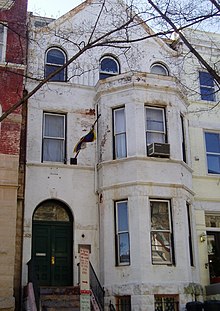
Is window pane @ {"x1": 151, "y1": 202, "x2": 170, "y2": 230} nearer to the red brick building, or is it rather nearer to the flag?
the flag

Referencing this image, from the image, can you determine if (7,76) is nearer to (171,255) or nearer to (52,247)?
(52,247)

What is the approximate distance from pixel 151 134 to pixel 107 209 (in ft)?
10.8

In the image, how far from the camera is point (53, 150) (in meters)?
17.7

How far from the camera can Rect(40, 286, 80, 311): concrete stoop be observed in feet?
44.8

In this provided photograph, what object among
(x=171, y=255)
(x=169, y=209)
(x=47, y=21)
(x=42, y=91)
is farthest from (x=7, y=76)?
(x=171, y=255)

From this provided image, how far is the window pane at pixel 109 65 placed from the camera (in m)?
19.6

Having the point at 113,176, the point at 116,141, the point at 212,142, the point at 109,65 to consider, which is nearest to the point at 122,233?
the point at 113,176

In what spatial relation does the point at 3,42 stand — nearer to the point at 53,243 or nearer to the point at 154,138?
the point at 154,138

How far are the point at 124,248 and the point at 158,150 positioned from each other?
12.1 ft

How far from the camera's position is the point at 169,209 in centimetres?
1655

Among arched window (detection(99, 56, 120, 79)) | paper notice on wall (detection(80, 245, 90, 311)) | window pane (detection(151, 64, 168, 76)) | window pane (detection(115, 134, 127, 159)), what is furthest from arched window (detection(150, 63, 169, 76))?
paper notice on wall (detection(80, 245, 90, 311))

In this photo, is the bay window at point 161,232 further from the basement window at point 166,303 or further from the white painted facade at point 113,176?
the basement window at point 166,303

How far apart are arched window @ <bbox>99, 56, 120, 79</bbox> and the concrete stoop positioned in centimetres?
898

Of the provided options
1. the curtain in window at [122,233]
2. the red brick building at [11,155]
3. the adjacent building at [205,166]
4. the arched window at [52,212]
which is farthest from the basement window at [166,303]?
the red brick building at [11,155]
